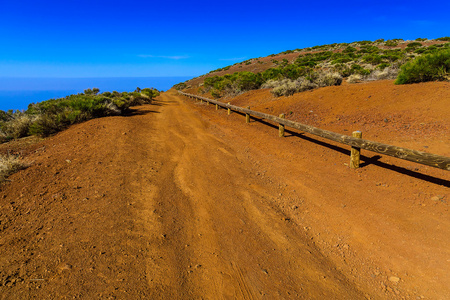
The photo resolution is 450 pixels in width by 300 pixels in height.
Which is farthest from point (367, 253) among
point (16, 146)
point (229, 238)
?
point (16, 146)

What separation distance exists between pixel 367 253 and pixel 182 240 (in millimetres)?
2623

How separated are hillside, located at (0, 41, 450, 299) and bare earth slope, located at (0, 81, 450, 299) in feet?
0.06

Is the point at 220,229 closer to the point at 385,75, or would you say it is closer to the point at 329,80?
the point at 329,80

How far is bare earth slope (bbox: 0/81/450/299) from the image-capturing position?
2.67m

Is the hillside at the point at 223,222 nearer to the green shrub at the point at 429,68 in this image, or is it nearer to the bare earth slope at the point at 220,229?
the bare earth slope at the point at 220,229

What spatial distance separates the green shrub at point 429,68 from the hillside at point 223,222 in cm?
496

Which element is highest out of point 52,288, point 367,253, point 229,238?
point 52,288

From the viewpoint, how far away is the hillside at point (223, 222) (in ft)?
8.81

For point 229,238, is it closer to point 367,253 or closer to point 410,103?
point 367,253

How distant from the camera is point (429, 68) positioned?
10.9m

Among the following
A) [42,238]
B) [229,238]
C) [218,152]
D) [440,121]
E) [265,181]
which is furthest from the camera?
[440,121]

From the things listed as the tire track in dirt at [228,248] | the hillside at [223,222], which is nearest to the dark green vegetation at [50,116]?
the hillside at [223,222]

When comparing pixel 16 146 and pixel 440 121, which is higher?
pixel 16 146

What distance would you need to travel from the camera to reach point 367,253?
3277 mm
